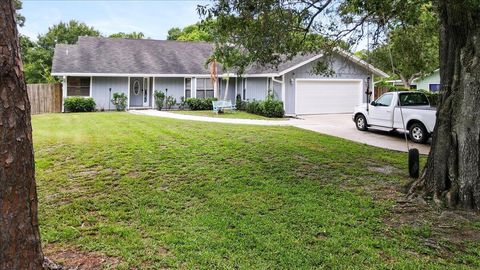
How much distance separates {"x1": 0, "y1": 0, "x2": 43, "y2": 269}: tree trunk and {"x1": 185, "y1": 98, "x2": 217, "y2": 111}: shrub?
2139cm

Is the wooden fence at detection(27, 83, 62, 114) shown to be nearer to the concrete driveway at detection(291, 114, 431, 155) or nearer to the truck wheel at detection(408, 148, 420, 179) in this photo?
the concrete driveway at detection(291, 114, 431, 155)

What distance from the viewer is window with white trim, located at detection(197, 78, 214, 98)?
25.1 meters

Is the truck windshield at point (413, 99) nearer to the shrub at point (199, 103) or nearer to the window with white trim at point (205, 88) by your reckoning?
the shrub at point (199, 103)

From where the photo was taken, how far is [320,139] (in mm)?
11797

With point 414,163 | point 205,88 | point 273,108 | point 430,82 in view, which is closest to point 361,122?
point 273,108

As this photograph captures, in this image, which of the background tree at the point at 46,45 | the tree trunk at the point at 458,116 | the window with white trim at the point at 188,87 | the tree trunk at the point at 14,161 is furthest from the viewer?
the background tree at the point at 46,45

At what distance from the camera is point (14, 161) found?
2.42 meters

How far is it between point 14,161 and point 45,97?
21.4m

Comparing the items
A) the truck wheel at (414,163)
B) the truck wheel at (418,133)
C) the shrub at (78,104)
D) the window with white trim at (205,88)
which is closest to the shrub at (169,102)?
the window with white trim at (205,88)

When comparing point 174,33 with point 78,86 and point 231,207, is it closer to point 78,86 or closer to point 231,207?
point 78,86

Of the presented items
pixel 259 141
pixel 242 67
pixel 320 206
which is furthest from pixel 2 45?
pixel 259 141

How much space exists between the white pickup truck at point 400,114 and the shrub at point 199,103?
1072 cm

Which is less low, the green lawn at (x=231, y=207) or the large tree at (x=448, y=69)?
the large tree at (x=448, y=69)

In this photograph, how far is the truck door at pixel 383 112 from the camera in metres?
13.7
